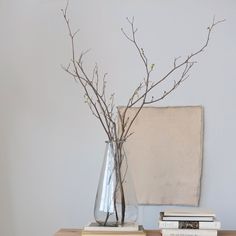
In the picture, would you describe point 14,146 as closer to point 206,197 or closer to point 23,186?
point 23,186

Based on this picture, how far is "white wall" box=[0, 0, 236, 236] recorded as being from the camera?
7.25 ft

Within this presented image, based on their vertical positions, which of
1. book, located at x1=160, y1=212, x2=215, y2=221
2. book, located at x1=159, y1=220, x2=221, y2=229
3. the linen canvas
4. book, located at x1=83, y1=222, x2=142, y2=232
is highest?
the linen canvas

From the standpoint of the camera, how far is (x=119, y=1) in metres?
2.30

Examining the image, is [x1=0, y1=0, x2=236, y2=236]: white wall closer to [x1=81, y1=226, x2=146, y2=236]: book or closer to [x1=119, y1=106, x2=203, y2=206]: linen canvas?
[x1=119, y1=106, x2=203, y2=206]: linen canvas

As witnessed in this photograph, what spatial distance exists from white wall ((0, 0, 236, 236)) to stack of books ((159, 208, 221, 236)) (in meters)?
0.44

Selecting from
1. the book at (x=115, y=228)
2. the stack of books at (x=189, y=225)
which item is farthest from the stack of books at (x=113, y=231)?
the stack of books at (x=189, y=225)

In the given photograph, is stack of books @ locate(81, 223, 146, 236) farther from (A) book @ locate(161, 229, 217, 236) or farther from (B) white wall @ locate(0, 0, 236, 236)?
(B) white wall @ locate(0, 0, 236, 236)

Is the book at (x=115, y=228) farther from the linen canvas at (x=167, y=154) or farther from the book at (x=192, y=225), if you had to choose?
the linen canvas at (x=167, y=154)

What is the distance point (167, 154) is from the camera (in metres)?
2.20

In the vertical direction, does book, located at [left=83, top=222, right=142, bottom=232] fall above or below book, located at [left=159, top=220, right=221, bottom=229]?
below

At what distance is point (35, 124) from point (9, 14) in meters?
0.65

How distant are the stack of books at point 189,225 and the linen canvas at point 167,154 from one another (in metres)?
0.41

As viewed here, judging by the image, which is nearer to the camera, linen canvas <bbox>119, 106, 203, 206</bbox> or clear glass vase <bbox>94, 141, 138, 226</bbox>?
clear glass vase <bbox>94, 141, 138, 226</bbox>

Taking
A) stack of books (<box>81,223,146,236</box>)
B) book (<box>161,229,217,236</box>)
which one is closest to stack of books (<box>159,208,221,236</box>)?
book (<box>161,229,217,236</box>)
